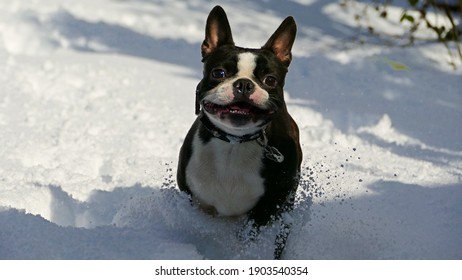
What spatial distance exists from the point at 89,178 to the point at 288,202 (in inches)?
72.7

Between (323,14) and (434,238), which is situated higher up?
(434,238)

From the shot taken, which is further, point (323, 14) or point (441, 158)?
point (323, 14)

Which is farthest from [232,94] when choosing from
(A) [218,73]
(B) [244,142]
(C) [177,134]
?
(C) [177,134]

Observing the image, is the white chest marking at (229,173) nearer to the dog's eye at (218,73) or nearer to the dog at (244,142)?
the dog at (244,142)

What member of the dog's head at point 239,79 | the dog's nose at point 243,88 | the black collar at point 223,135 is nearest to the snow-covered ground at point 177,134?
the black collar at point 223,135

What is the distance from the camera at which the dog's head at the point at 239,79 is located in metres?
3.58

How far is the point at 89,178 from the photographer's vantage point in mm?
5527

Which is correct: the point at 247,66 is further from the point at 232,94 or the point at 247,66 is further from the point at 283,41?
the point at 283,41

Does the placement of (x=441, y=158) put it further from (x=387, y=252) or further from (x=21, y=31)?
(x=21, y=31)

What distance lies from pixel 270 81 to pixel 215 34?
426mm

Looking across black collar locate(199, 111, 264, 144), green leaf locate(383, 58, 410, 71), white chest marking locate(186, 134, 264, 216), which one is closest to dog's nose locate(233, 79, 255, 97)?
black collar locate(199, 111, 264, 144)

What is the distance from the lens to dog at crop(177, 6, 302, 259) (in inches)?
145

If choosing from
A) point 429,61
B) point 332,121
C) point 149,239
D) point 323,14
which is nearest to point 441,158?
point 332,121
